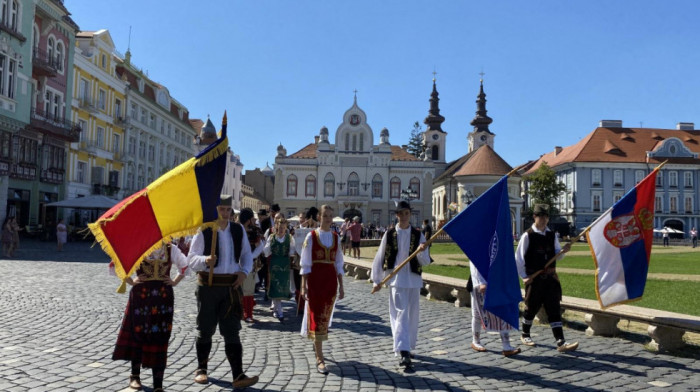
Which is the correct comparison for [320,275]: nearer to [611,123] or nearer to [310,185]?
[310,185]

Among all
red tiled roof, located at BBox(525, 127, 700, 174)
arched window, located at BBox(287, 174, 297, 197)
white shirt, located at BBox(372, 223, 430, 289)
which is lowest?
white shirt, located at BBox(372, 223, 430, 289)

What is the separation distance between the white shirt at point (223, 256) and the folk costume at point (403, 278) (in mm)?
1693

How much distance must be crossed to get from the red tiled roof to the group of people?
63.6 metres

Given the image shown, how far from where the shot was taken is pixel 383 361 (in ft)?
21.5

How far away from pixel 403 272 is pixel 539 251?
199 centimetres

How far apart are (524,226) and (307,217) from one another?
63.7 m

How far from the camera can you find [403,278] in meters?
6.56

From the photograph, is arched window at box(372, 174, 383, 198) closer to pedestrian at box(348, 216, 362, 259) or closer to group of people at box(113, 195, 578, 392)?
pedestrian at box(348, 216, 362, 259)

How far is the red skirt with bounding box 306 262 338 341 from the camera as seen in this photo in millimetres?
6281

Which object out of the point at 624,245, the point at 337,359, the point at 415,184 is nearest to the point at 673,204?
the point at 415,184

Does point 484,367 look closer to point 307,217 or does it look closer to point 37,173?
point 307,217

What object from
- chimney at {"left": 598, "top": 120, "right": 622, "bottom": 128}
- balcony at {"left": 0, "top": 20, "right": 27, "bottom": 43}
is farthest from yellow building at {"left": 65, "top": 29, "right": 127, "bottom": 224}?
chimney at {"left": 598, "top": 120, "right": 622, "bottom": 128}

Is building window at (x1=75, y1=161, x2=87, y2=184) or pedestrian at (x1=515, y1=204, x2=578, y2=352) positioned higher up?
building window at (x1=75, y1=161, x2=87, y2=184)

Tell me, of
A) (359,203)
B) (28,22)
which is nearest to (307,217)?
(28,22)
